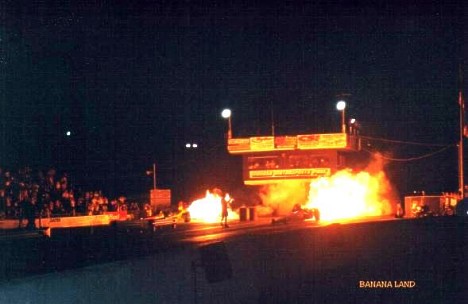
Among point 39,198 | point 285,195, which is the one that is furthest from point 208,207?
point 39,198

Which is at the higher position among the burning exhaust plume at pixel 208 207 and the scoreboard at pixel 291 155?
the scoreboard at pixel 291 155

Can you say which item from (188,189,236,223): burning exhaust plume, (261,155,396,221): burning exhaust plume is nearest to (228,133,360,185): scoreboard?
(261,155,396,221): burning exhaust plume

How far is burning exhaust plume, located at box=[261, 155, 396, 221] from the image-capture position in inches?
2234

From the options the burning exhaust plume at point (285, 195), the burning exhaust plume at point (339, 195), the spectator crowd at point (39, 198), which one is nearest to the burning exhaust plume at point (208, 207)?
the burning exhaust plume at point (339, 195)

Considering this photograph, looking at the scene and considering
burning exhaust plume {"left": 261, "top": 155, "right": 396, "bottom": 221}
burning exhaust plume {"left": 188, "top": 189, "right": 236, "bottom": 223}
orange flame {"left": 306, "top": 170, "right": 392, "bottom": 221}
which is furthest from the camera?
burning exhaust plume {"left": 261, "top": 155, "right": 396, "bottom": 221}

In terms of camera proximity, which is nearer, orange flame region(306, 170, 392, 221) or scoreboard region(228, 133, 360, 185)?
scoreboard region(228, 133, 360, 185)

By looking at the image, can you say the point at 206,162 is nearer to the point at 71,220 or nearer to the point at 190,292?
the point at 71,220

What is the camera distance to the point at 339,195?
57875 mm

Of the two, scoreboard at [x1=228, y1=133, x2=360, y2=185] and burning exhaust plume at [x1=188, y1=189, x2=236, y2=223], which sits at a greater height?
scoreboard at [x1=228, y1=133, x2=360, y2=185]

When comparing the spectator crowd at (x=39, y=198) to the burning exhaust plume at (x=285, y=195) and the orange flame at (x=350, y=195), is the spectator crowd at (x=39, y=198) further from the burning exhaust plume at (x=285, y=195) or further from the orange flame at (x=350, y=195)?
the burning exhaust plume at (x=285, y=195)

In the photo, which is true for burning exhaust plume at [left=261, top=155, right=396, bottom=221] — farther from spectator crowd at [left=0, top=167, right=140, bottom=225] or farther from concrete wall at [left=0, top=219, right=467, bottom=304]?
concrete wall at [left=0, top=219, right=467, bottom=304]

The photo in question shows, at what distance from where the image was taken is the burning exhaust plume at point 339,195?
56.8 m

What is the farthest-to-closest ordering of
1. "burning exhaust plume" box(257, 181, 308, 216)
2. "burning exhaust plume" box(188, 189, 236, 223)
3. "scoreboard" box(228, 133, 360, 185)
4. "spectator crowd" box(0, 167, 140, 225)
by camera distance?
"burning exhaust plume" box(257, 181, 308, 216) < "scoreboard" box(228, 133, 360, 185) < "burning exhaust plume" box(188, 189, 236, 223) < "spectator crowd" box(0, 167, 140, 225)

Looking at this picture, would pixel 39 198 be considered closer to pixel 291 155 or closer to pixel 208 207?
pixel 208 207
